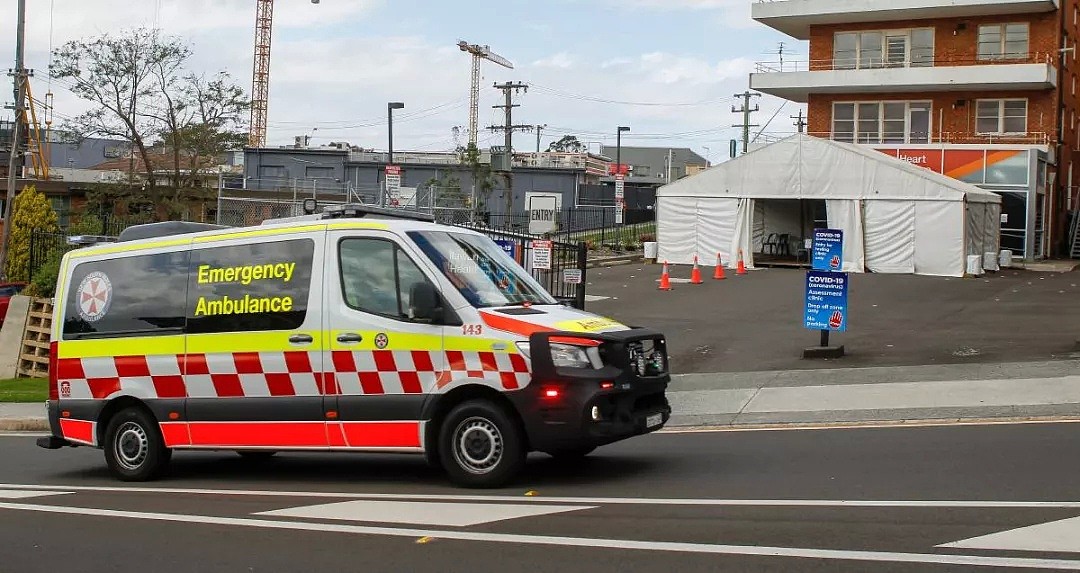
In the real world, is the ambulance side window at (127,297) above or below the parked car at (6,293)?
above

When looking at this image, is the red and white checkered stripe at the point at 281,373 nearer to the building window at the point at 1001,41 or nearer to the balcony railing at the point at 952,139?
the balcony railing at the point at 952,139

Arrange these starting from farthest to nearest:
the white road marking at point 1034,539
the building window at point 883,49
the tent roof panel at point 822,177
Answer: the building window at point 883,49 → the tent roof panel at point 822,177 → the white road marking at point 1034,539

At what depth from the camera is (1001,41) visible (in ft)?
152

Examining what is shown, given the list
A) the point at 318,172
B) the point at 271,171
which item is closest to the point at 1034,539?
the point at 318,172

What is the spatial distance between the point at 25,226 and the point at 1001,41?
3672 cm

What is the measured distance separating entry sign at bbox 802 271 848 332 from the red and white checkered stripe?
9.79 metres

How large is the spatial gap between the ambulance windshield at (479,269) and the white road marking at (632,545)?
89.7 inches

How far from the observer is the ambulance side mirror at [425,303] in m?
8.99

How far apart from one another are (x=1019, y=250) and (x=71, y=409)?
39055 mm

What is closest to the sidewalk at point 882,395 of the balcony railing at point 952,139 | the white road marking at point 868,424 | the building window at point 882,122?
the white road marking at point 868,424

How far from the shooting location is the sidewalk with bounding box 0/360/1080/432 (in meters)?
12.6

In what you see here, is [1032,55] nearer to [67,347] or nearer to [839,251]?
[839,251]

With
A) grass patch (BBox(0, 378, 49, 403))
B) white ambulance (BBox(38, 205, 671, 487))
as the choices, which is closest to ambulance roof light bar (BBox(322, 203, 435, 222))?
white ambulance (BBox(38, 205, 671, 487))

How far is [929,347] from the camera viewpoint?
18375 millimetres
